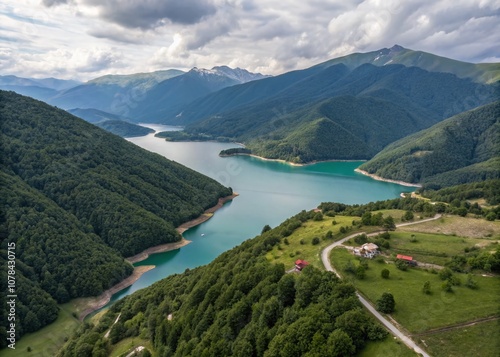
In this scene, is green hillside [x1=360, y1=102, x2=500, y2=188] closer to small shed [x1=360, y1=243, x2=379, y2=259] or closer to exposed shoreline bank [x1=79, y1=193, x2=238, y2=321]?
exposed shoreline bank [x1=79, y1=193, x2=238, y2=321]

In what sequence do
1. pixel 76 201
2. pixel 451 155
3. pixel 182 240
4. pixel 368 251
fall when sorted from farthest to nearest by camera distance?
pixel 451 155 < pixel 182 240 < pixel 76 201 < pixel 368 251

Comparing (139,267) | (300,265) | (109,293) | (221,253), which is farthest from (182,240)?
(300,265)

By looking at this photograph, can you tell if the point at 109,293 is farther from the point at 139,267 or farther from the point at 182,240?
the point at 182,240

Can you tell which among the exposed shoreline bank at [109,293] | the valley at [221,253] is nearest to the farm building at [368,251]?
the valley at [221,253]

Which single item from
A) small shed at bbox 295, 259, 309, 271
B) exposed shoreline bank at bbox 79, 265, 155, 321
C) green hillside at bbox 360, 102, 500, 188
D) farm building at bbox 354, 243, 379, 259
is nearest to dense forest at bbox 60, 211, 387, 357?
small shed at bbox 295, 259, 309, 271

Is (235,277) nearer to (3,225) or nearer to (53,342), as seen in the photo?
(53,342)
